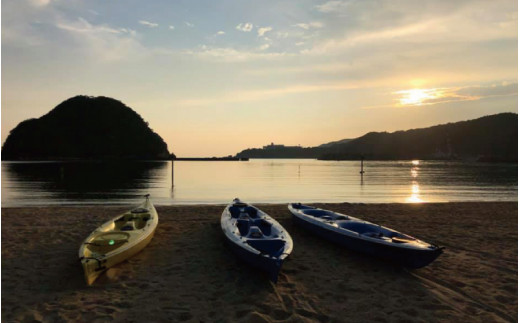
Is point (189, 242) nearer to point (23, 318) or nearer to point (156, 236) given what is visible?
point (156, 236)

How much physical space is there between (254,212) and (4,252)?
8.44 meters

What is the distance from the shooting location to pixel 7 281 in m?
8.85

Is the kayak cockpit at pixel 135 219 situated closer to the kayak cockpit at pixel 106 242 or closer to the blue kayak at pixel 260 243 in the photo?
the kayak cockpit at pixel 106 242

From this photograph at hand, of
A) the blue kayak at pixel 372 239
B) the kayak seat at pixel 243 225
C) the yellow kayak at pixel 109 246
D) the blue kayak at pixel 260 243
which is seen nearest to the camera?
the blue kayak at pixel 260 243

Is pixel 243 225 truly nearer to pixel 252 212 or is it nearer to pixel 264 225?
pixel 264 225

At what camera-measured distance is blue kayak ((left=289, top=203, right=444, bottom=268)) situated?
30.5 feet

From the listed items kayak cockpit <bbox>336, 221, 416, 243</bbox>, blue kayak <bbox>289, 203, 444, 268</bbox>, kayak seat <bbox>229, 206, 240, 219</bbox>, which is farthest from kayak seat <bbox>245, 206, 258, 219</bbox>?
kayak cockpit <bbox>336, 221, 416, 243</bbox>

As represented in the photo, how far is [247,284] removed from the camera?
28.7 ft

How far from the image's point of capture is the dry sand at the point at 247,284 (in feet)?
23.4

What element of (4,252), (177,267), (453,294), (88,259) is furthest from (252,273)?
(4,252)

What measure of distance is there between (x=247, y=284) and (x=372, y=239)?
3918 millimetres

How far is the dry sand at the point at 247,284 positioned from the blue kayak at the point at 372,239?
1.10 ft

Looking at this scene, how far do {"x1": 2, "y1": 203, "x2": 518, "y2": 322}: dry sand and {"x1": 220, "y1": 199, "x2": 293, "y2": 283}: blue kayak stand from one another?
48 centimetres

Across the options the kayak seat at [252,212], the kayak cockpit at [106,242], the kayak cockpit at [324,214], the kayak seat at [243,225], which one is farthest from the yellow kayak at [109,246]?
the kayak cockpit at [324,214]
